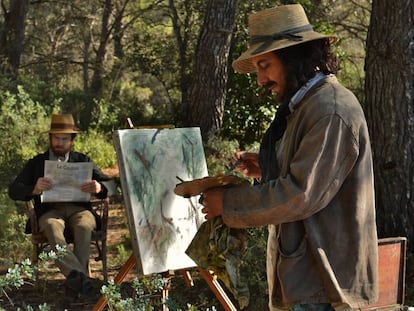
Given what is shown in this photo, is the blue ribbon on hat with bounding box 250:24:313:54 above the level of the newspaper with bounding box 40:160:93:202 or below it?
above

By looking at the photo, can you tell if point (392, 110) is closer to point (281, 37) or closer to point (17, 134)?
point (281, 37)

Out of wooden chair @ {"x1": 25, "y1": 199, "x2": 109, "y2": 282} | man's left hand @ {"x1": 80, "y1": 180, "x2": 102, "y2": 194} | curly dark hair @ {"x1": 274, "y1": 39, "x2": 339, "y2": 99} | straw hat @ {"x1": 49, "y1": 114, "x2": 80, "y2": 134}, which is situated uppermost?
curly dark hair @ {"x1": 274, "y1": 39, "x2": 339, "y2": 99}

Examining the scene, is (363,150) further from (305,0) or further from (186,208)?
(305,0)

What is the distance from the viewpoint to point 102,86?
1802cm

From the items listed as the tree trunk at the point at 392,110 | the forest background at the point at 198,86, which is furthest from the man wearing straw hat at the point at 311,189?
the tree trunk at the point at 392,110

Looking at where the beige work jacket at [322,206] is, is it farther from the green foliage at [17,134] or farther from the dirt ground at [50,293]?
the green foliage at [17,134]

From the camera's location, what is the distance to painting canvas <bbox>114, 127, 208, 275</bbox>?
4164 millimetres

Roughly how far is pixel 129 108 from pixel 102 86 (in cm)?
335

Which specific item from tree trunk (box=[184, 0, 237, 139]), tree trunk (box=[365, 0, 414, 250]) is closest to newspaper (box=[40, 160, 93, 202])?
tree trunk (box=[365, 0, 414, 250])

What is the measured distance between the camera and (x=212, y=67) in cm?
1016

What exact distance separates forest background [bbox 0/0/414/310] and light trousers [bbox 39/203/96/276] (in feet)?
4.12

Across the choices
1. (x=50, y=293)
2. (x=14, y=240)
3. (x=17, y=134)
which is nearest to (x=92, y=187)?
(x=50, y=293)

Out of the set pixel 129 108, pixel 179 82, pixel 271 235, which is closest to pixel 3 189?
pixel 179 82

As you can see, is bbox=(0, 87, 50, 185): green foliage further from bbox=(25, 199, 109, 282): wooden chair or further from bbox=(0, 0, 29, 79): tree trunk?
bbox=(25, 199, 109, 282): wooden chair
